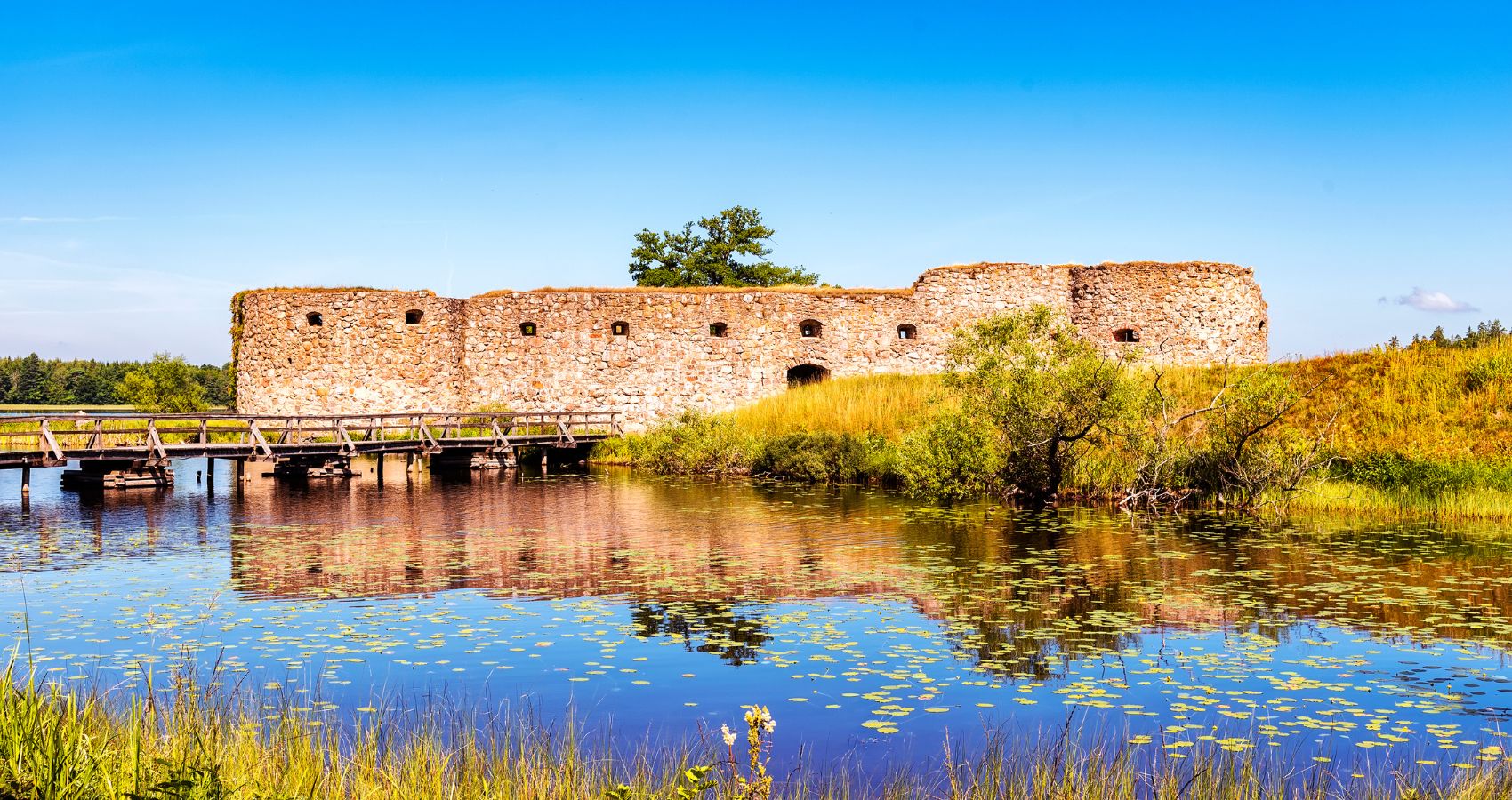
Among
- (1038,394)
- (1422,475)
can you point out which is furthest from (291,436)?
(1422,475)

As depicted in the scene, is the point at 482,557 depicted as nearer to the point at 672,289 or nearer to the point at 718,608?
the point at 718,608

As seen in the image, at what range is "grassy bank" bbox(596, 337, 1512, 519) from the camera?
12898 millimetres

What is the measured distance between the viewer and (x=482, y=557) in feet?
34.1

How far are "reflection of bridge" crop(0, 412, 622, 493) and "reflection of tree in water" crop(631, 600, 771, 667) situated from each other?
11504 mm

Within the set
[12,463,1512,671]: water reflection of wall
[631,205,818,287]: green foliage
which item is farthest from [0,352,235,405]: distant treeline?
[12,463,1512,671]: water reflection of wall

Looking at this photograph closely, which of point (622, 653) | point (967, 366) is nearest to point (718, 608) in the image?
point (622, 653)

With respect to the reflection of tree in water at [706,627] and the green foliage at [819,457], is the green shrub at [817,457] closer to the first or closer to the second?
the green foliage at [819,457]

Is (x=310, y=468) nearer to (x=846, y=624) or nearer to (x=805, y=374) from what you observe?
(x=805, y=374)

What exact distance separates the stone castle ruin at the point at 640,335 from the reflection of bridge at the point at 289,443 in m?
0.91

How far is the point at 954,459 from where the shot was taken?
49.1 feet

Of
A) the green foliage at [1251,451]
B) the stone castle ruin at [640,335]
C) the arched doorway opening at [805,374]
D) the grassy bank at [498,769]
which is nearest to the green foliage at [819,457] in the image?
the green foliage at [1251,451]

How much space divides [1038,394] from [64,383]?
8327cm

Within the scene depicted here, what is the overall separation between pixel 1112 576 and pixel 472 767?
231 inches

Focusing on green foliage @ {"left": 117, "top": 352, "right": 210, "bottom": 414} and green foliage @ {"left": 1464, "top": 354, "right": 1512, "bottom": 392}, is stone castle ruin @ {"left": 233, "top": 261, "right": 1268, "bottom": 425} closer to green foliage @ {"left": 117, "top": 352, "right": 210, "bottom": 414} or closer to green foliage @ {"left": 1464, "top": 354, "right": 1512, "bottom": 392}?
green foliage @ {"left": 1464, "top": 354, "right": 1512, "bottom": 392}
